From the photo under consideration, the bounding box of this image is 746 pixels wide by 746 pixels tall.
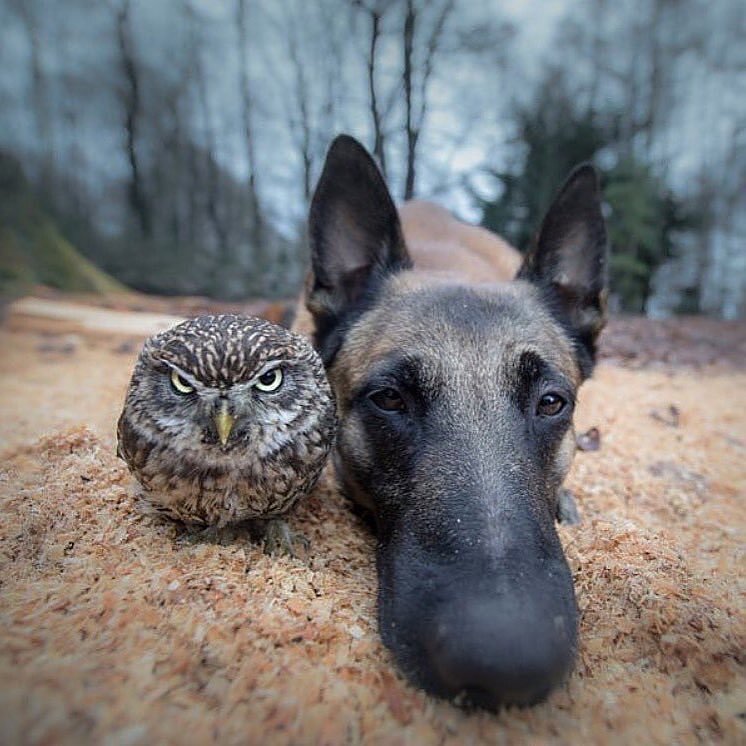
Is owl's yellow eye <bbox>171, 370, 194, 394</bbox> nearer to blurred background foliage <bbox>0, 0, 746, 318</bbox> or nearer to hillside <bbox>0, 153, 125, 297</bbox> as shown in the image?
blurred background foliage <bbox>0, 0, 746, 318</bbox>

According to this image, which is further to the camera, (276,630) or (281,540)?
(281,540)

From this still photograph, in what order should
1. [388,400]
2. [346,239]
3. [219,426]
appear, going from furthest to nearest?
[346,239] < [388,400] < [219,426]

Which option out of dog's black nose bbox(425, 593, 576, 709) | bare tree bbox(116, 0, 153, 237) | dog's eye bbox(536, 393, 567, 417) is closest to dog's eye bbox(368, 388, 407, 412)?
dog's eye bbox(536, 393, 567, 417)

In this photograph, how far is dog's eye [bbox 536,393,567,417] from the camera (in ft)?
5.81

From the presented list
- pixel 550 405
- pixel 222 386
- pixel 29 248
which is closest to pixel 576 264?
pixel 550 405

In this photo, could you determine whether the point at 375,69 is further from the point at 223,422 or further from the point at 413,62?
the point at 223,422

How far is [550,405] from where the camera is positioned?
1792 mm

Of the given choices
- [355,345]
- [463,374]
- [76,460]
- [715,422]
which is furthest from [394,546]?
[715,422]

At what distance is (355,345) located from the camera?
2070 millimetres

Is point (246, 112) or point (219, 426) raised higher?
point (246, 112)

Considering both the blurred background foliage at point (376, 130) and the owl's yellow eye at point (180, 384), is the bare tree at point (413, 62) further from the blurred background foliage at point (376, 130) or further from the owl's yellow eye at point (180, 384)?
the owl's yellow eye at point (180, 384)

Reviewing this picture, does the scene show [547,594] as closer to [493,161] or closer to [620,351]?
[493,161]

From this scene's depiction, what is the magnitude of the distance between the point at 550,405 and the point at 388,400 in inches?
23.2

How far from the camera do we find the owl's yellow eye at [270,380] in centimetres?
149
